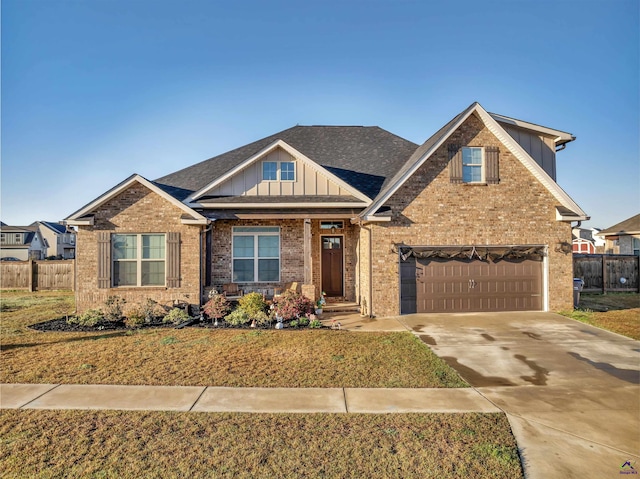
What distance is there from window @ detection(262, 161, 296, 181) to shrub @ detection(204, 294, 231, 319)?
455cm

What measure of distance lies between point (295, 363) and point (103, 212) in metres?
8.54

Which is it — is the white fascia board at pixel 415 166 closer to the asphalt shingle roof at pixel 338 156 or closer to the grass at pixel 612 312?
the asphalt shingle roof at pixel 338 156

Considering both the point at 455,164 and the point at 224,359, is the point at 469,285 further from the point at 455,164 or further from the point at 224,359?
the point at 224,359

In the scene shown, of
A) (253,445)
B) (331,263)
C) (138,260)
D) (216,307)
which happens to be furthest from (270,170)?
(253,445)

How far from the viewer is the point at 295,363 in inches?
283

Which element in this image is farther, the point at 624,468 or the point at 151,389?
the point at 151,389

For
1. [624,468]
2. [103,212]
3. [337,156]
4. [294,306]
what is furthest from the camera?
[337,156]

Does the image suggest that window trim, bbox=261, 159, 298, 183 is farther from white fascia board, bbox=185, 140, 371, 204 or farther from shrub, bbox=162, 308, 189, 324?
shrub, bbox=162, 308, 189, 324

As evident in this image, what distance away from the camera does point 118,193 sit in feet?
38.3

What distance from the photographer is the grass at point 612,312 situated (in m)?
10.2

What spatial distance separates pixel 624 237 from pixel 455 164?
66.1 feet

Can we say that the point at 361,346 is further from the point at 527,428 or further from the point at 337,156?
the point at 337,156

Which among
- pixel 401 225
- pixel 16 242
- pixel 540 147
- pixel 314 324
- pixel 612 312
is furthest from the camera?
pixel 16 242

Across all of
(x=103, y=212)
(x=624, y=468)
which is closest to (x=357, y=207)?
→ (x=103, y=212)
